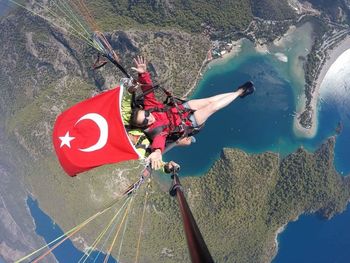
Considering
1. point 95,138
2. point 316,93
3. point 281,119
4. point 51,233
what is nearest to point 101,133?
point 95,138

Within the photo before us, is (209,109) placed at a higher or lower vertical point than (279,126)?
higher

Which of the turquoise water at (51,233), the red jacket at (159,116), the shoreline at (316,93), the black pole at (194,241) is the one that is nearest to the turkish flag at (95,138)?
the red jacket at (159,116)

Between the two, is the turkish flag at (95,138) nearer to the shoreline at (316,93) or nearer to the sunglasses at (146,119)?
the sunglasses at (146,119)

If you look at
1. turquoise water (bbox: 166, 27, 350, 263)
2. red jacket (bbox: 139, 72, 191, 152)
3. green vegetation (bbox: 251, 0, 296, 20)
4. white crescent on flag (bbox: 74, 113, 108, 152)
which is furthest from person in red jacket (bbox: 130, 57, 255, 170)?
green vegetation (bbox: 251, 0, 296, 20)

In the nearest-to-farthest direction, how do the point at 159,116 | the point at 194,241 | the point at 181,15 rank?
the point at 194,241, the point at 159,116, the point at 181,15

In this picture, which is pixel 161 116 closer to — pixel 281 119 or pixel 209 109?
pixel 209 109

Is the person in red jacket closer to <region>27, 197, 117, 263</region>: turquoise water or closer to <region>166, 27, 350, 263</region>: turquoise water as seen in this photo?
<region>166, 27, 350, 263</region>: turquoise water

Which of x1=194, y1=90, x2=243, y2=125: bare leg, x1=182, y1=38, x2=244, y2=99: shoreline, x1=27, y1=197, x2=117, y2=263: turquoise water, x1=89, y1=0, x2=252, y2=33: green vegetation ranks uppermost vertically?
x1=89, y1=0, x2=252, y2=33: green vegetation
